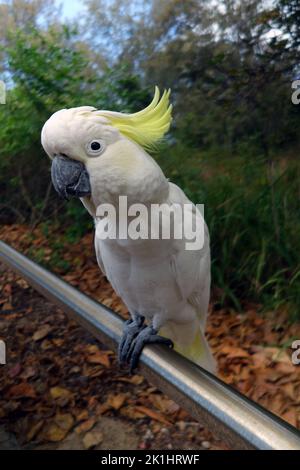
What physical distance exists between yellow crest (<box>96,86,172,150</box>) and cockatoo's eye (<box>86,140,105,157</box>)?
0.08m

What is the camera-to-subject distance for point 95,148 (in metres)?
0.72

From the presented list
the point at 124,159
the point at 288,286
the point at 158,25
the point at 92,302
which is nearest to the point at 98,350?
the point at 288,286

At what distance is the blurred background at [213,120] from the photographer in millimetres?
1704

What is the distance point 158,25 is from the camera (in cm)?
214

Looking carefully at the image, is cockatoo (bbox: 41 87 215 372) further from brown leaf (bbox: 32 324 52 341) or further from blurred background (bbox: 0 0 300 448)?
brown leaf (bbox: 32 324 52 341)

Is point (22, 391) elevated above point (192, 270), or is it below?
below

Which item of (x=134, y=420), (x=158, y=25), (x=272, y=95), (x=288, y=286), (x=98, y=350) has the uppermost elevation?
(x=158, y=25)

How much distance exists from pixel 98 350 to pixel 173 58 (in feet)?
4.82

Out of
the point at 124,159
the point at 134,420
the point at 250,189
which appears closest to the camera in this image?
the point at 124,159

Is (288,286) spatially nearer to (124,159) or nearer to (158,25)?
(124,159)

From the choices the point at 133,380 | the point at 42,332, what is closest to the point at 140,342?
the point at 133,380

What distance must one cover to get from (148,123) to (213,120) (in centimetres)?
137

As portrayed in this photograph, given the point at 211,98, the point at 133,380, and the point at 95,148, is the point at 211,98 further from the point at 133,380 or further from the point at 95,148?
the point at 95,148
